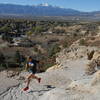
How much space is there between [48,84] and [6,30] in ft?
172

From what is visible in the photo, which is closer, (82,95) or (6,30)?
(82,95)

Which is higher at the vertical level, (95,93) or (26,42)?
(95,93)

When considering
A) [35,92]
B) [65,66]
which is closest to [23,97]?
[35,92]

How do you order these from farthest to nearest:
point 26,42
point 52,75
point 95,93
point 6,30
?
1. point 6,30
2. point 26,42
3. point 52,75
4. point 95,93

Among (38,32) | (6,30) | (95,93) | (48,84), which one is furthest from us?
(38,32)

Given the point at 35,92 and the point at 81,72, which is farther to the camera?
the point at 81,72

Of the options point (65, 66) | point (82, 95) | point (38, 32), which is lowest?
point (38, 32)

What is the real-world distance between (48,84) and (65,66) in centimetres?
568

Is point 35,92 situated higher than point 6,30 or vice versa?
point 35,92

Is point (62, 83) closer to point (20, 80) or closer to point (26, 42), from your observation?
point (20, 80)

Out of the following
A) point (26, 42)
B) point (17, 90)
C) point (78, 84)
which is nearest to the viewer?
point (78, 84)

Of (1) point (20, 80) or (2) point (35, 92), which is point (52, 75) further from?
(2) point (35, 92)

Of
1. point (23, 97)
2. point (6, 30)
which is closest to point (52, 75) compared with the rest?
point (23, 97)

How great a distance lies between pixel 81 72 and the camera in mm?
19547
